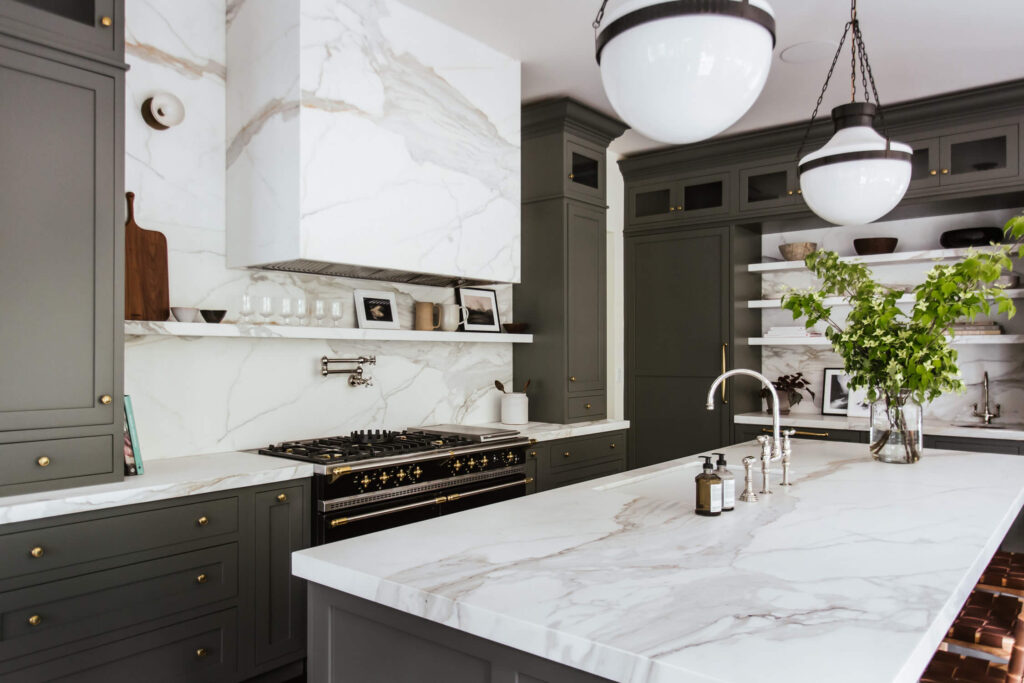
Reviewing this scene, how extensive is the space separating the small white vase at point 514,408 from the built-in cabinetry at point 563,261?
184 mm

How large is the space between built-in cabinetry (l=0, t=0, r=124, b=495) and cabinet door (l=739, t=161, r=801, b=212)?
397 centimetres

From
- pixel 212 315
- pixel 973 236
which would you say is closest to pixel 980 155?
pixel 973 236

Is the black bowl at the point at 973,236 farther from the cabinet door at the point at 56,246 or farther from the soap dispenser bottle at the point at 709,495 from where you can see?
the cabinet door at the point at 56,246

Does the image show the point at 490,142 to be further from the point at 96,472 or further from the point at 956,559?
the point at 956,559

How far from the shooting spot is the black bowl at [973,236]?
4.40 meters

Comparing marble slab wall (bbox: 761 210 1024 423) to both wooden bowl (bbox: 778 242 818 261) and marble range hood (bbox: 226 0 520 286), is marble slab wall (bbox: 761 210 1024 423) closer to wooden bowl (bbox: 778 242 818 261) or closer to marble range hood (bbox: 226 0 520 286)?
wooden bowl (bbox: 778 242 818 261)

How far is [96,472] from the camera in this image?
2.35 meters

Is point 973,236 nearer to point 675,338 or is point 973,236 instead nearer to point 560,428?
point 675,338

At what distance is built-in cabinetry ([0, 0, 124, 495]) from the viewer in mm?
2193

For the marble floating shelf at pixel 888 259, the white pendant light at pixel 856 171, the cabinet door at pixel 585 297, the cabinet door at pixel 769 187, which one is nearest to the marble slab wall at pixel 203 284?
the cabinet door at pixel 585 297

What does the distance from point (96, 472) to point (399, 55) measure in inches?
86.2

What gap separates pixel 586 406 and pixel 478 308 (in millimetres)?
939

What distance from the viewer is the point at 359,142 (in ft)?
10.3

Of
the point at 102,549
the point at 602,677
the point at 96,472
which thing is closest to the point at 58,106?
the point at 96,472
